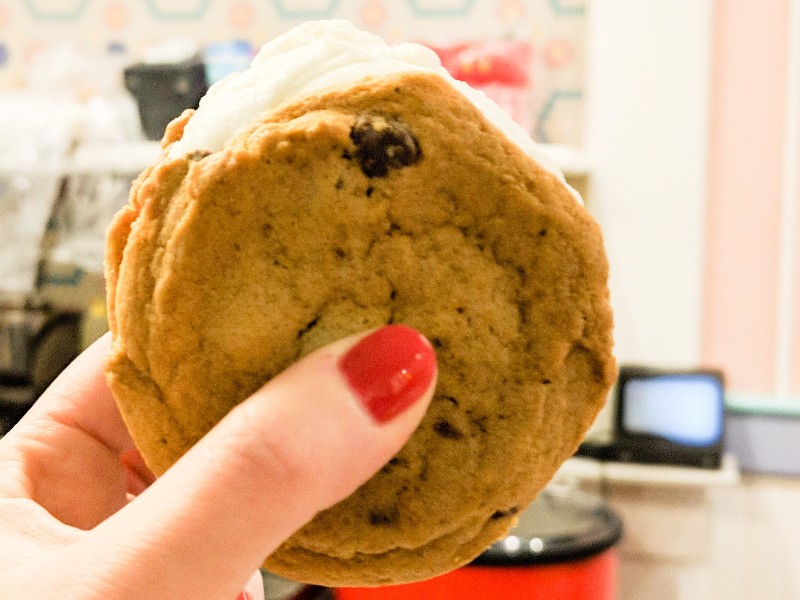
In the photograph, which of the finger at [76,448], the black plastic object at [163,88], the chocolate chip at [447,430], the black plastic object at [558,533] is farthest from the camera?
the black plastic object at [163,88]

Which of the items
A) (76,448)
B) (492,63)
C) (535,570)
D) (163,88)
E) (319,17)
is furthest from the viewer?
(319,17)

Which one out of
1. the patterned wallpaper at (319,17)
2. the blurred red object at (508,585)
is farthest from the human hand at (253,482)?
the patterned wallpaper at (319,17)

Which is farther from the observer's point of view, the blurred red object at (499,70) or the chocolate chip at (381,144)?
the blurred red object at (499,70)

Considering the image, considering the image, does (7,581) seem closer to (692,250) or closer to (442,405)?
(442,405)

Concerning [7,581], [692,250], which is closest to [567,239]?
[7,581]

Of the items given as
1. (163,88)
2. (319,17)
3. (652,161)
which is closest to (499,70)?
(652,161)

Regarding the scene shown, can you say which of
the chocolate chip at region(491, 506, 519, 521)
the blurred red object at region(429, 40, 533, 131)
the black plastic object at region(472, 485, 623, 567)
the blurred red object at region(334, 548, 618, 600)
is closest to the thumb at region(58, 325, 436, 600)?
the chocolate chip at region(491, 506, 519, 521)

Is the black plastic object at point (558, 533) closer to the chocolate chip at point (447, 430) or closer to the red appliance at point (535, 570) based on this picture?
the red appliance at point (535, 570)

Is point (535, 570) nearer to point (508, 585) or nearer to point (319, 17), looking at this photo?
point (508, 585)
